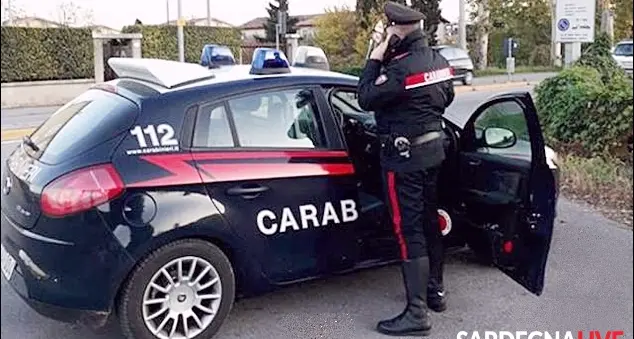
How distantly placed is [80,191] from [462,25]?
2.40 metres

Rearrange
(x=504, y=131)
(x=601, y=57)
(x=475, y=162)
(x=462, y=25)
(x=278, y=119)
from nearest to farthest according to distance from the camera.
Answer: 1. (x=278, y=119)
2. (x=504, y=131)
3. (x=475, y=162)
4. (x=462, y=25)
5. (x=601, y=57)

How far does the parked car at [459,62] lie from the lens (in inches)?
146

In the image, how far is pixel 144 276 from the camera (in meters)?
2.87

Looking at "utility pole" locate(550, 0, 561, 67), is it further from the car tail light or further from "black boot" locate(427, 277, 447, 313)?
the car tail light

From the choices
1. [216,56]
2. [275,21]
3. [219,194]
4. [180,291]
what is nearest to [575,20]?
[275,21]

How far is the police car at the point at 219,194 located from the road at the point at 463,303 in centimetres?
21

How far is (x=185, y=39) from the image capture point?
364 cm

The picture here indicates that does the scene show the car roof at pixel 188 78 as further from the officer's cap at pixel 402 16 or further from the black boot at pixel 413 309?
the black boot at pixel 413 309

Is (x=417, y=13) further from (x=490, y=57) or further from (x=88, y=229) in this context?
(x=88, y=229)

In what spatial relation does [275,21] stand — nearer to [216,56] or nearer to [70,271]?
[216,56]

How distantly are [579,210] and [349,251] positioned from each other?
165 centimetres

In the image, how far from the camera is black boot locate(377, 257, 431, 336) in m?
3.25

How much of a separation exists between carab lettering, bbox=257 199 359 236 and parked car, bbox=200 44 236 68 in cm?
93

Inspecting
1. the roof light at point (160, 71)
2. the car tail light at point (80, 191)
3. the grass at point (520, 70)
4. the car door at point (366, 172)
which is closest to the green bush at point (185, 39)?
the roof light at point (160, 71)
